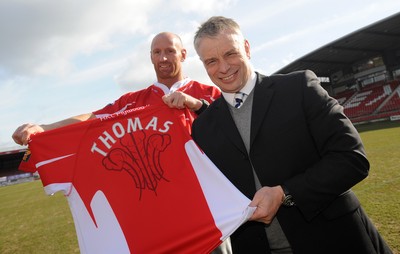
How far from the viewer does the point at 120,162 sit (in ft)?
6.76

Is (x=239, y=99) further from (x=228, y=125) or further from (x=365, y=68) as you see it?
(x=365, y=68)

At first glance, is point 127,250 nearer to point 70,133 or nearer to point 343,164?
→ point 70,133

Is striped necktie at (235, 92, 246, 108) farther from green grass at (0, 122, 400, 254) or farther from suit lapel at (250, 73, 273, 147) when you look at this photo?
green grass at (0, 122, 400, 254)

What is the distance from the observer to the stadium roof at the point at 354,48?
2178 cm

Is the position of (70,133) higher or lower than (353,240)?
higher

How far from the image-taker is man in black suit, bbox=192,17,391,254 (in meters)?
1.48

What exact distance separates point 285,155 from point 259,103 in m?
0.31

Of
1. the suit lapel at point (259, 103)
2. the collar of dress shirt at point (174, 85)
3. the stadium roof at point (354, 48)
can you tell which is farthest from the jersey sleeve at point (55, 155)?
the stadium roof at point (354, 48)

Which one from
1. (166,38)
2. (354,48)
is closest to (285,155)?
(166,38)

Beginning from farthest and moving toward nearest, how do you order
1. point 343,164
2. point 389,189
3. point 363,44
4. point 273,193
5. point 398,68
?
point 398,68
point 363,44
point 389,189
point 273,193
point 343,164

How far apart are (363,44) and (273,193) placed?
2775 cm

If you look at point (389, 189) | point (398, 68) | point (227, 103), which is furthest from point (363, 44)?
point (227, 103)

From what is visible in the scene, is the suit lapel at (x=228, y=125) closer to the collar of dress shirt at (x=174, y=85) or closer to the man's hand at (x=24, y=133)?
the collar of dress shirt at (x=174, y=85)

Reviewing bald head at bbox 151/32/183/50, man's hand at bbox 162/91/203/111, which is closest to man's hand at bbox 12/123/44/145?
man's hand at bbox 162/91/203/111
